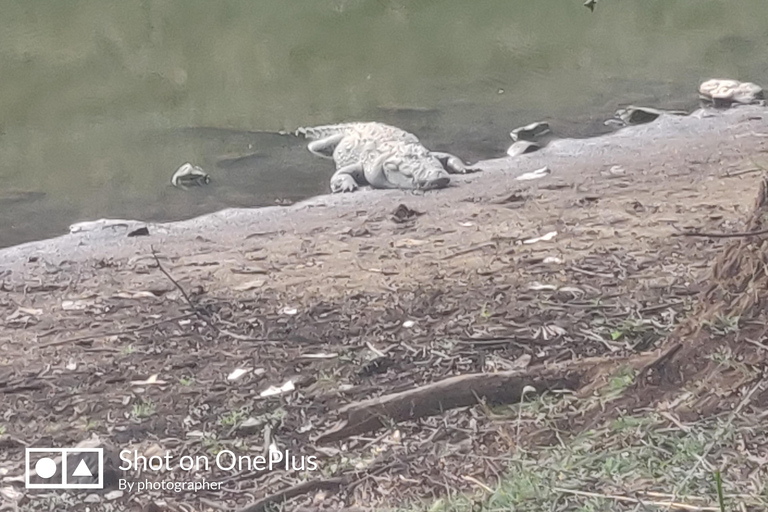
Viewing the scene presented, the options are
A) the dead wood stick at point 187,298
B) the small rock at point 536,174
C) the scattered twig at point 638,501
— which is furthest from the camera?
the small rock at point 536,174

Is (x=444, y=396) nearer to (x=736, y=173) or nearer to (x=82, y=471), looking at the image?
(x=82, y=471)

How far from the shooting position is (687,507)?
40.4 inches

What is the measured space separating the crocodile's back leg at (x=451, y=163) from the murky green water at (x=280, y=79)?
115 mm

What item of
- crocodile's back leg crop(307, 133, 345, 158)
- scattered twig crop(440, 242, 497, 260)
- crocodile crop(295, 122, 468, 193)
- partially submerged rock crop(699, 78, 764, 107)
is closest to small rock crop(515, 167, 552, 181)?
crocodile crop(295, 122, 468, 193)

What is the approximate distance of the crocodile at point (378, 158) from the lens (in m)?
2.32

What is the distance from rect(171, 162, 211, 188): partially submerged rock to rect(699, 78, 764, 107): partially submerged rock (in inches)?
58.4

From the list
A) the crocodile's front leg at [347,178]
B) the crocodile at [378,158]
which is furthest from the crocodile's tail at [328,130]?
the crocodile's front leg at [347,178]

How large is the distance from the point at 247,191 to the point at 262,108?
0.84 meters

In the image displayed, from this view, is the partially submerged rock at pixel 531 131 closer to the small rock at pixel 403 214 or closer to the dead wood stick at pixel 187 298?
the small rock at pixel 403 214

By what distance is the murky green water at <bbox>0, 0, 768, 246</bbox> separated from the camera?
2418 mm

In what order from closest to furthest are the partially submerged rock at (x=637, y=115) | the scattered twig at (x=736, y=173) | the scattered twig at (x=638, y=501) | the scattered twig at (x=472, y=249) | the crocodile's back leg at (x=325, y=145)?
the scattered twig at (x=638, y=501) → the scattered twig at (x=472, y=249) → the scattered twig at (x=736, y=173) → the partially submerged rock at (x=637, y=115) → the crocodile's back leg at (x=325, y=145)

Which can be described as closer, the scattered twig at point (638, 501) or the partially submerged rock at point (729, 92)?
the scattered twig at point (638, 501)

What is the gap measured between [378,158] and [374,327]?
1143mm

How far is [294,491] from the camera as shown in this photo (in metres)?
1.18
